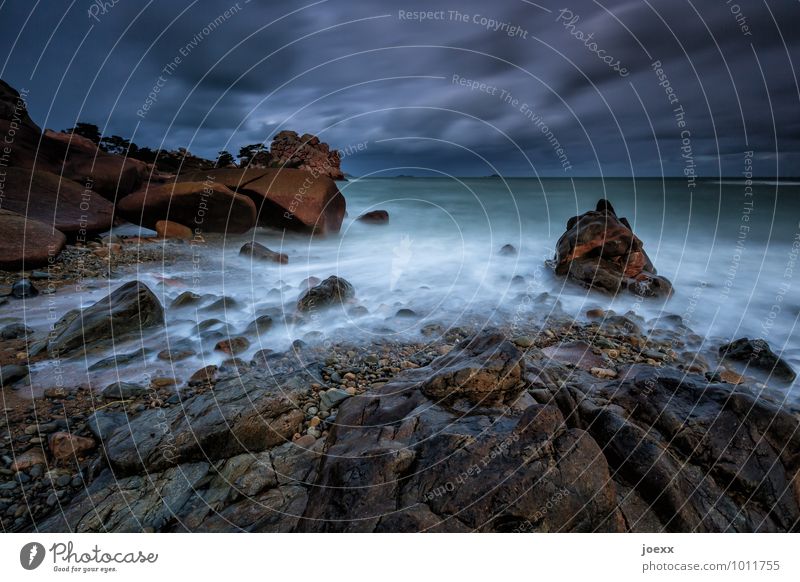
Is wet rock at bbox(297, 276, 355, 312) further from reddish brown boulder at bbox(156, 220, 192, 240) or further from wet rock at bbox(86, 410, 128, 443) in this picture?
reddish brown boulder at bbox(156, 220, 192, 240)

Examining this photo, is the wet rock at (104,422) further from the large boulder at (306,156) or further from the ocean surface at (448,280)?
the large boulder at (306,156)

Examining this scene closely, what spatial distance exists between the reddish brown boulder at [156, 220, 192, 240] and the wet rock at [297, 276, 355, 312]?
278 inches

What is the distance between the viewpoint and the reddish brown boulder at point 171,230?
1140 cm

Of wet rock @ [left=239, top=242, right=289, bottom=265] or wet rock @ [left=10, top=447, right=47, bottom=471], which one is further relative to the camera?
wet rock @ [left=239, top=242, right=289, bottom=265]

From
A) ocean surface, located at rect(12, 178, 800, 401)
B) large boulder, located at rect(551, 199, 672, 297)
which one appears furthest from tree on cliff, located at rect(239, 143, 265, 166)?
large boulder, located at rect(551, 199, 672, 297)

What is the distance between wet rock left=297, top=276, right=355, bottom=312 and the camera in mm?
6852

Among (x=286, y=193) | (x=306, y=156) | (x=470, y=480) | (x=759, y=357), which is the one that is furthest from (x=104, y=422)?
(x=306, y=156)

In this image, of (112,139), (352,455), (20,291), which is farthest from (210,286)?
(112,139)

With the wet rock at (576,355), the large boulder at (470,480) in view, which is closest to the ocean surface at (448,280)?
the wet rock at (576,355)

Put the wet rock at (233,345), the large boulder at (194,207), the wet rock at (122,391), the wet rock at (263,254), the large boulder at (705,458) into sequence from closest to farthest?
the large boulder at (705,458)
the wet rock at (122,391)
the wet rock at (233,345)
the wet rock at (263,254)
the large boulder at (194,207)

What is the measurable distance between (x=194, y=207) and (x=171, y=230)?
1.05 m

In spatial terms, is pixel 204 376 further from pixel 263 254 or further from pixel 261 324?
pixel 263 254

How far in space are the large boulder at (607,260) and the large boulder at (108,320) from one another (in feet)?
29.8
